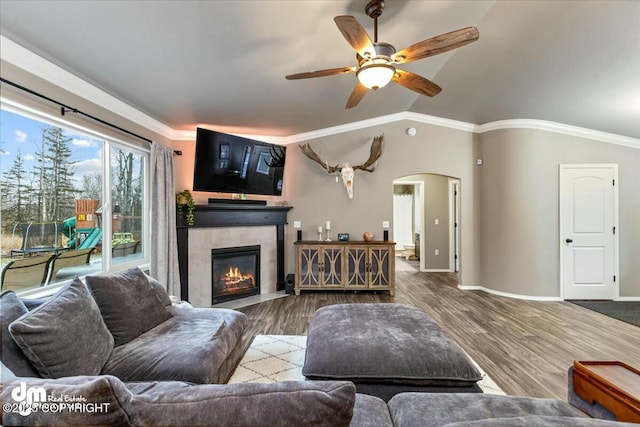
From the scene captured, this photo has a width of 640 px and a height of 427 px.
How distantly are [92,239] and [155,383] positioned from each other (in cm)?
233

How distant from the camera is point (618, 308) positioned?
409 cm

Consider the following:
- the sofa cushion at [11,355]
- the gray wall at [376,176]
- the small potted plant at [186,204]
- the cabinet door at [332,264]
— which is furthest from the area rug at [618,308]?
the small potted plant at [186,204]

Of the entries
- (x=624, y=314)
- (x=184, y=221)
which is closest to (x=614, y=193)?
(x=624, y=314)

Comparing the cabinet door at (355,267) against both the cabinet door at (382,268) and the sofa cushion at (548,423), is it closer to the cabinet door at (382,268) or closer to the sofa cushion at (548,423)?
the cabinet door at (382,268)

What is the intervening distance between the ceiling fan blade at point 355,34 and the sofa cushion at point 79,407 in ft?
6.57

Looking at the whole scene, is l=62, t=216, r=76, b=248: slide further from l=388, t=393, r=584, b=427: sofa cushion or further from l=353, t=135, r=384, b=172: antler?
l=353, t=135, r=384, b=172: antler

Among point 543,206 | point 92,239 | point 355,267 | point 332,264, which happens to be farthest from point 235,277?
point 543,206

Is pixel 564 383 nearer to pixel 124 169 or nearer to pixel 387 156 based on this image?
pixel 387 156

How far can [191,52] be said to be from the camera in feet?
8.21

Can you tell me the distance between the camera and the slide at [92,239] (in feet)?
9.69

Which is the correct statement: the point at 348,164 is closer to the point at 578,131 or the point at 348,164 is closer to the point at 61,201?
the point at 578,131

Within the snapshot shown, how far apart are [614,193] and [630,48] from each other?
282 cm

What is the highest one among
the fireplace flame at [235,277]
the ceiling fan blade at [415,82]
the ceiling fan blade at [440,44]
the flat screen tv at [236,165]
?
the ceiling fan blade at [440,44]

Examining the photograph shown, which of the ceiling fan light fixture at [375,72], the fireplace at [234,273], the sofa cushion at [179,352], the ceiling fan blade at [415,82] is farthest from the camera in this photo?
the fireplace at [234,273]
